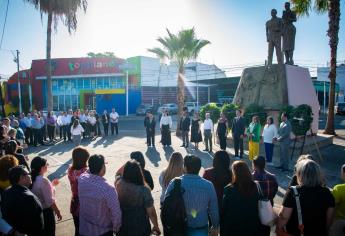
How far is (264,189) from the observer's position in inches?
168

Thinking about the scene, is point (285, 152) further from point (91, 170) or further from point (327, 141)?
point (91, 170)

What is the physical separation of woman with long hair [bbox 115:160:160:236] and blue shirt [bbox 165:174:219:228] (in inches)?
12.4

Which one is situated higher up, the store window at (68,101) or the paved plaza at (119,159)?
the store window at (68,101)

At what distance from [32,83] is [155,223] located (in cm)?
4303

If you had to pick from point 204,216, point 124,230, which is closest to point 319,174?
point 204,216

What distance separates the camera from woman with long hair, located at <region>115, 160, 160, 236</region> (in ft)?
12.0

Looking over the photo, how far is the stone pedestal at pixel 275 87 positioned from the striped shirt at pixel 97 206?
12.0 m

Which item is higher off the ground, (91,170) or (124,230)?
(91,170)

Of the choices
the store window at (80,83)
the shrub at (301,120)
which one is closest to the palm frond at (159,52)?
the shrub at (301,120)

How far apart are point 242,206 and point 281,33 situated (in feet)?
42.9

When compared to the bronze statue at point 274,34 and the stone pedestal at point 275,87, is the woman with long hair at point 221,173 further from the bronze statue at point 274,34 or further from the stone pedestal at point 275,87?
the bronze statue at point 274,34

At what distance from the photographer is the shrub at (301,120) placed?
11.7m

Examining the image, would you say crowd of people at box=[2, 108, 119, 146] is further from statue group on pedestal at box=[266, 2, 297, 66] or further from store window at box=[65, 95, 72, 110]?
store window at box=[65, 95, 72, 110]

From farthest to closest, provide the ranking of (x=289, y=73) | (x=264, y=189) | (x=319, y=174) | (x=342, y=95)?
(x=342, y=95) → (x=289, y=73) → (x=264, y=189) → (x=319, y=174)
